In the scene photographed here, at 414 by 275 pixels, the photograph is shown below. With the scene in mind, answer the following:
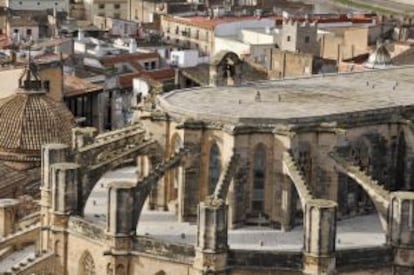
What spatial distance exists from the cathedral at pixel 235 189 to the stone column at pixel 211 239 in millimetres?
48

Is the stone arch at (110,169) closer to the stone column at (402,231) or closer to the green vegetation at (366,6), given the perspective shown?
the stone column at (402,231)

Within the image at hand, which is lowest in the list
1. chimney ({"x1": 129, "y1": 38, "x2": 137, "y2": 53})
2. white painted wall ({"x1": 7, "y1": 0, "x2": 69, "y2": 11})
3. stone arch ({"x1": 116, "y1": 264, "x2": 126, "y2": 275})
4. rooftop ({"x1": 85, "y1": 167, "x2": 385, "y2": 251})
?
stone arch ({"x1": 116, "y1": 264, "x2": 126, "y2": 275})

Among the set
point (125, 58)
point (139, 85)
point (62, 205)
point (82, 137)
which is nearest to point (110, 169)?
point (62, 205)

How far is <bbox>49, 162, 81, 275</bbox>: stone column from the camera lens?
45.6 m

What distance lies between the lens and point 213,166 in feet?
156

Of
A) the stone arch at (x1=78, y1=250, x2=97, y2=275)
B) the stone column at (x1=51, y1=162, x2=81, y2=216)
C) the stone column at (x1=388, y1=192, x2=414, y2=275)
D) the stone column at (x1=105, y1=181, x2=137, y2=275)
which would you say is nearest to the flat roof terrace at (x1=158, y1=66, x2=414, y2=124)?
the stone column at (x1=51, y1=162, x2=81, y2=216)

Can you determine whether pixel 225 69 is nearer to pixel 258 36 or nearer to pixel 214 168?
pixel 214 168

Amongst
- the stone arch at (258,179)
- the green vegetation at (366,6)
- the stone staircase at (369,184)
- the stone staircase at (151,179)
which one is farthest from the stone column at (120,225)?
the green vegetation at (366,6)

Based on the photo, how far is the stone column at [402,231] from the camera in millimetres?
42500

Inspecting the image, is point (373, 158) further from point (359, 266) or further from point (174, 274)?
point (174, 274)

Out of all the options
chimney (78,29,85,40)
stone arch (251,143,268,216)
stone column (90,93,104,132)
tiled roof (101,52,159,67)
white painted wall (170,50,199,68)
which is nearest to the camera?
stone arch (251,143,268,216)

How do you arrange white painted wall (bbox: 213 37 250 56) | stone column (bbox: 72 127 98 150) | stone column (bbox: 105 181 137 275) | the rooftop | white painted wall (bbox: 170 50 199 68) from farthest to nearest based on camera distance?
white painted wall (bbox: 213 37 250 56) < white painted wall (bbox: 170 50 199 68) < stone column (bbox: 72 127 98 150) < the rooftop < stone column (bbox: 105 181 137 275)

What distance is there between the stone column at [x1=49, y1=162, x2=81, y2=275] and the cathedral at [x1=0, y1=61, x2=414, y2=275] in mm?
49

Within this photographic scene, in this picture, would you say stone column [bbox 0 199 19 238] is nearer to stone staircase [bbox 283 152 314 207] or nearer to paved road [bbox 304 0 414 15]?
stone staircase [bbox 283 152 314 207]
